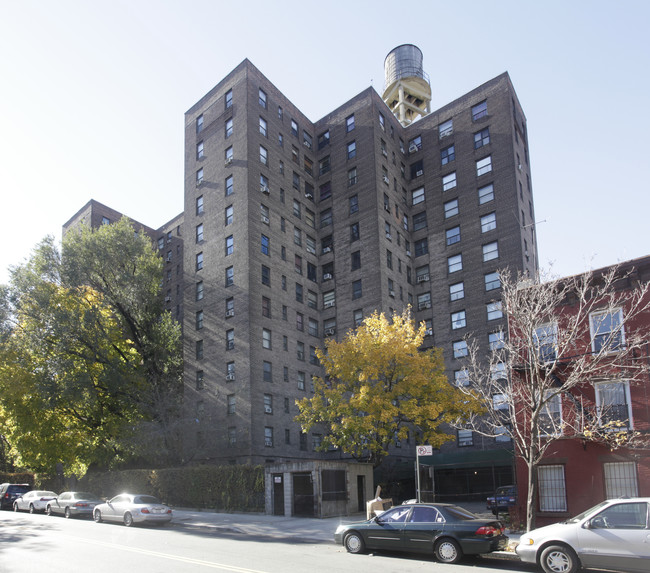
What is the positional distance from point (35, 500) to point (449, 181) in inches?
1576

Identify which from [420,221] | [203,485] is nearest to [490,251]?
[420,221]

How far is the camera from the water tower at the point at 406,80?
206 ft

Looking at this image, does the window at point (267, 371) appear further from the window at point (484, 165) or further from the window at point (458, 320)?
the window at point (484, 165)

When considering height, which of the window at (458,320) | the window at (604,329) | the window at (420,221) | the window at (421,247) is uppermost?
the window at (420,221)

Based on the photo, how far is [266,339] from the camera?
40.8 m

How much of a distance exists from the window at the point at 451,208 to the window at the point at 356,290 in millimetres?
10265

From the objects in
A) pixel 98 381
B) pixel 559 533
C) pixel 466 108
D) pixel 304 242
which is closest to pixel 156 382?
pixel 98 381

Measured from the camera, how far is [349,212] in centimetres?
4984

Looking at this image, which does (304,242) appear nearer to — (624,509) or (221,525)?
(221,525)

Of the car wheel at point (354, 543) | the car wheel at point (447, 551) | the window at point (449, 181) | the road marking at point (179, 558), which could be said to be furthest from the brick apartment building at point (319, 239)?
the car wheel at point (447, 551)

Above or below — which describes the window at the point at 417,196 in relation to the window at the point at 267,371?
above

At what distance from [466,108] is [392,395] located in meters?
32.4

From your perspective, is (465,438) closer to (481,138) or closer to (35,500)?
(481,138)

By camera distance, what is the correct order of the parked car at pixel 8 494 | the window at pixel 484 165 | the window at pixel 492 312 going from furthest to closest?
the window at pixel 484 165, the window at pixel 492 312, the parked car at pixel 8 494
